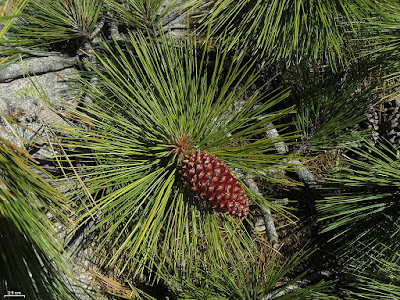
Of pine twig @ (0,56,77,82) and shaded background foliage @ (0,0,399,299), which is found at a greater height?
pine twig @ (0,56,77,82)

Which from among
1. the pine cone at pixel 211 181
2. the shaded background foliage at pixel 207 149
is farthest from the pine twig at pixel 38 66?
the pine cone at pixel 211 181

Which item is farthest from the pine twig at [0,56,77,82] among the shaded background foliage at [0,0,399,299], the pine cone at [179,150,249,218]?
the pine cone at [179,150,249,218]

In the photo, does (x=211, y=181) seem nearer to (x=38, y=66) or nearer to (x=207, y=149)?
(x=207, y=149)

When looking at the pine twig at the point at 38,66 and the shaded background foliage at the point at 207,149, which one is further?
the pine twig at the point at 38,66

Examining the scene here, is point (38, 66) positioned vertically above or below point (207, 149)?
above

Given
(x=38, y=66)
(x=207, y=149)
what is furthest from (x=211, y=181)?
(x=38, y=66)

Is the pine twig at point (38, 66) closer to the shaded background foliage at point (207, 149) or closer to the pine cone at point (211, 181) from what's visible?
the shaded background foliage at point (207, 149)

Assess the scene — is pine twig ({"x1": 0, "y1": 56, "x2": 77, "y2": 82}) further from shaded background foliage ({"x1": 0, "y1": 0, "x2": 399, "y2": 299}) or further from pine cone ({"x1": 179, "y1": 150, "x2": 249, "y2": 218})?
pine cone ({"x1": 179, "y1": 150, "x2": 249, "y2": 218})

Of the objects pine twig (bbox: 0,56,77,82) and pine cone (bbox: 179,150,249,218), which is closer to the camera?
pine cone (bbox: 179,150,249,218)
